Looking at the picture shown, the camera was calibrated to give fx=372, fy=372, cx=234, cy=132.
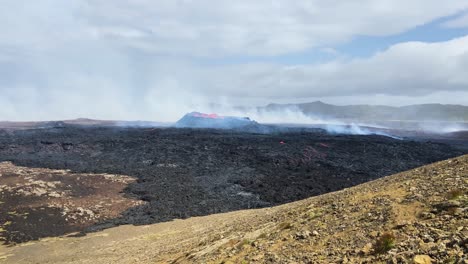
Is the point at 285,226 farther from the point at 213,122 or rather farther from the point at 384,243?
the point at 213,122

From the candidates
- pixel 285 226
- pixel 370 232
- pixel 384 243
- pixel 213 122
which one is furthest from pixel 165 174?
pixel 213 122

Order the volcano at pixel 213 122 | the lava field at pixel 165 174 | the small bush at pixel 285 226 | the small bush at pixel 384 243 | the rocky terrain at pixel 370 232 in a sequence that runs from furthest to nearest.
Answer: the volcano at pixel 213 122 → the lava field at pixel 165 174 → the small bush at pixel 285 226 → the small bush at pixel 384 243 → the rocky terrain at pixel 370 232

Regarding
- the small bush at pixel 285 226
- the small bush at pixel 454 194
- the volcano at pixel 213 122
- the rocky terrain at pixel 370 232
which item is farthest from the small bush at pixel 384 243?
the volcano at pixel 213 122

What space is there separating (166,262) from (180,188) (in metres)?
23.1

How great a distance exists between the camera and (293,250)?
9.33m

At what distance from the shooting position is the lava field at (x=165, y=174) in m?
28.5

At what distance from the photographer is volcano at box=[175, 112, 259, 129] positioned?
320 feet

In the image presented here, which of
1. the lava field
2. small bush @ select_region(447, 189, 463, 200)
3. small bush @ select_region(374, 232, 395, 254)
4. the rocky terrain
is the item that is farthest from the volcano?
small bush @ select_region(374, 232, 395, 254)

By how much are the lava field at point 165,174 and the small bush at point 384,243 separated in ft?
69.3

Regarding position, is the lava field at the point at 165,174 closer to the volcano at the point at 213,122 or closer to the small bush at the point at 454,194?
the small bush at the point at 454,194

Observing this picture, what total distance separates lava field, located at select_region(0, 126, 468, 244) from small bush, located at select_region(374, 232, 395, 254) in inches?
832

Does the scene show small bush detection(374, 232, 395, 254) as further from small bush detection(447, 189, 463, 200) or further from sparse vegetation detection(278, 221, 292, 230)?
sparse vegetation detection(278, 221, 292, 230)

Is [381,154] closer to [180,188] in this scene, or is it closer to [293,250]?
[180,188]

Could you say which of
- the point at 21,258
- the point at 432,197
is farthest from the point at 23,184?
the point at 432,197
